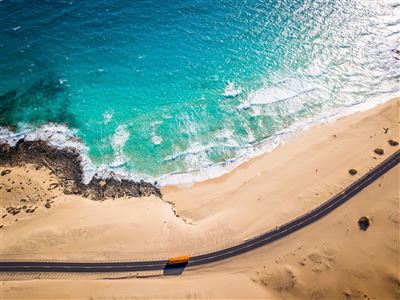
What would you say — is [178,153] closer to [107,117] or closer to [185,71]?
[107,117]

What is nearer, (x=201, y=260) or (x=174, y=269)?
(x=174, y=269)

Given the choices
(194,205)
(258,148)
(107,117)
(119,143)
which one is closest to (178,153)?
(194,205)

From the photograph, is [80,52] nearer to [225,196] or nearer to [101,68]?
[101,68]

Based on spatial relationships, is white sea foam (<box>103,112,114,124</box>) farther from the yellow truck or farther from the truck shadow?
the truck shadow

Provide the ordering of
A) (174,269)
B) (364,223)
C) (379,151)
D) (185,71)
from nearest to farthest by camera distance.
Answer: (174,269) → (364,223) → (379,151) → (185,71)

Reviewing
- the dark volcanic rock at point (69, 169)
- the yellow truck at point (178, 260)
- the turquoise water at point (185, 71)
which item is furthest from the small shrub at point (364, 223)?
the dark volcanic rock at point (69, 169)

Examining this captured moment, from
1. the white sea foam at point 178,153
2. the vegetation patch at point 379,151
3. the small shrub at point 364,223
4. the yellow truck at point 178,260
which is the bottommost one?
the yellow truck at point 178,260

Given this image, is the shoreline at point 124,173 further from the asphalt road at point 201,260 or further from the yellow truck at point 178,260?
the yellow truck at point 178,260
